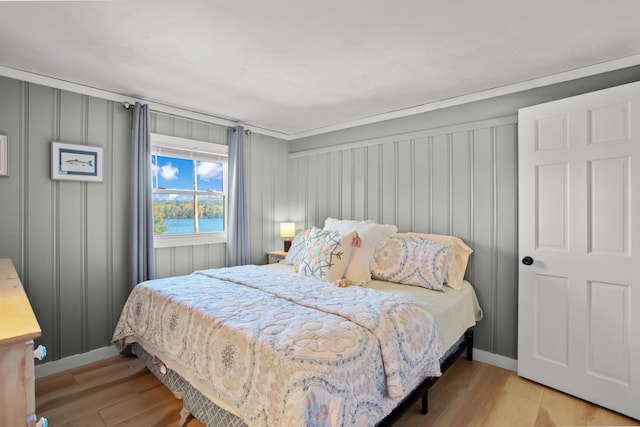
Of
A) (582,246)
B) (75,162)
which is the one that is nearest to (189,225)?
(75,162)

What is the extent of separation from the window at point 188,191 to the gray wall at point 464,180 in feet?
4.89

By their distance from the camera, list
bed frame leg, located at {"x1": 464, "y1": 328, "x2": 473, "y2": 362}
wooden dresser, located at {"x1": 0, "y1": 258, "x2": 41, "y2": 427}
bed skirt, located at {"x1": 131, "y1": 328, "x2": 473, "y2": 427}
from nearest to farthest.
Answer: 1. wooden dresser, located at {"x1": 0, "y1": 258, "x2": 41, "y2": 427}
2. bed skirt, located at {"x1": 131, "y1": 328, "x2": 473, "y2": 427}
3. bed frame leg, located at {"x1": 464, "y1": 328, "x2": 473, "y2": 362}

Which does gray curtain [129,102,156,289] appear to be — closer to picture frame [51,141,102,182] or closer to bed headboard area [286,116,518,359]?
picture frame [51,141,102,182]

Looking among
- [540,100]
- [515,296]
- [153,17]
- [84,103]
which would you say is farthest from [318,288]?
[84,103]

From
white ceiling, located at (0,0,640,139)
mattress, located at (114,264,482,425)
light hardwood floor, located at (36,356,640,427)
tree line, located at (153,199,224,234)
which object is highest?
white ceiling, located at (0,0,640,139)

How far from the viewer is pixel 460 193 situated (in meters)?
2.90

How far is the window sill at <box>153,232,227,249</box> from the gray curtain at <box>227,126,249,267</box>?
0.12 m

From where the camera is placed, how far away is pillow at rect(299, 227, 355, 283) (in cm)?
253

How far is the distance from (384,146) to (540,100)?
1.41 meters

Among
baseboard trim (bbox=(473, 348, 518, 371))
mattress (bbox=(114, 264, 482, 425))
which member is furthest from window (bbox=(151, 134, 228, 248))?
baseboard trim (bbox=(473, 348, 518, 371))

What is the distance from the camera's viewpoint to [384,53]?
2117mm

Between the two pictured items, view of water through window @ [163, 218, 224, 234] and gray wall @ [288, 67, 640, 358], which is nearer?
gray wall @ [288, 67, 640, 358]

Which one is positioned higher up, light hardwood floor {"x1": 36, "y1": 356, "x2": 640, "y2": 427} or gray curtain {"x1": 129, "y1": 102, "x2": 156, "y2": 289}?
gray curtain {"x1": 129, "y1": 102, "x2": 156, "y2": 289}

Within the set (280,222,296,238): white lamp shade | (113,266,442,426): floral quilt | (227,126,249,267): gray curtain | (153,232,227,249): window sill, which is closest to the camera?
(113,266,442,426): floral quilt
